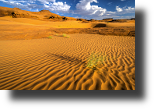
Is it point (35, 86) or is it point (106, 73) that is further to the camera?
point (106, 73)

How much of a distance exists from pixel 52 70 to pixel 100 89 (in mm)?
1828
